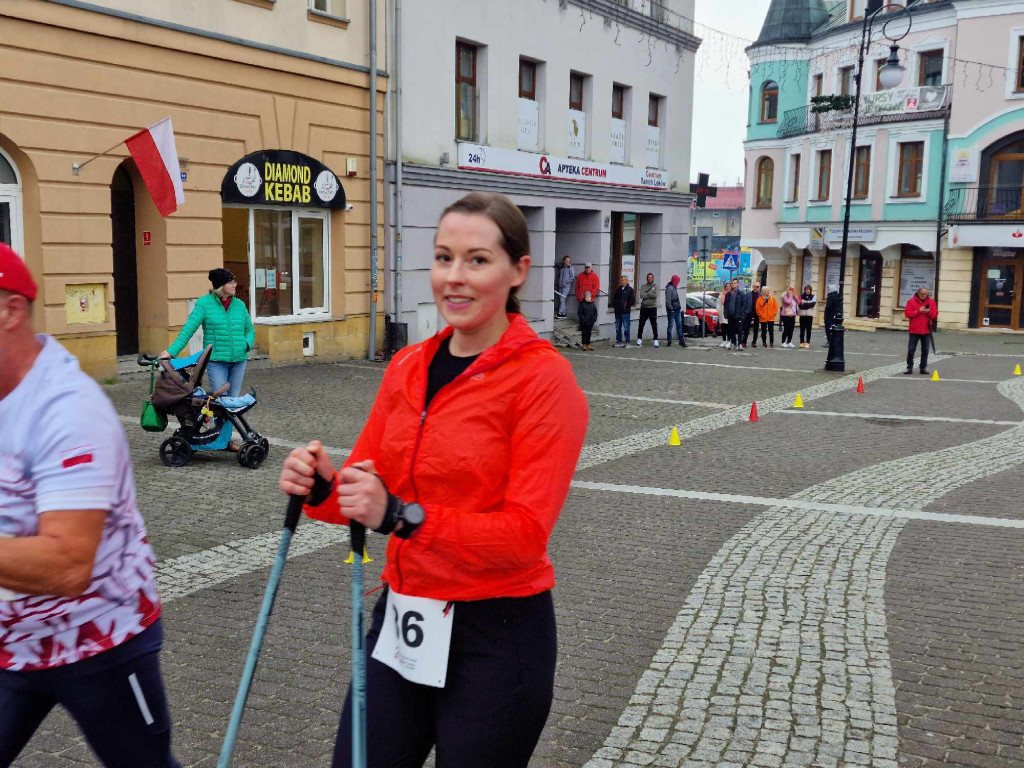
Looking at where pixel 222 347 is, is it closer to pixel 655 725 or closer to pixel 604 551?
pixel 604 551

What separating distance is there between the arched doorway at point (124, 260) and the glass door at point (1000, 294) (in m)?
33.2

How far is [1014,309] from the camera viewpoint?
3831cm

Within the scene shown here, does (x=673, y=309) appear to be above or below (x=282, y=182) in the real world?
below

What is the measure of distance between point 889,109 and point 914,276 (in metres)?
6.74

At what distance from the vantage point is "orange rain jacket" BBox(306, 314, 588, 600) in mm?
2270

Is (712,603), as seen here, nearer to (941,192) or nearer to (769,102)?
(941,192)

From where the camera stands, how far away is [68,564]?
7.27 ft

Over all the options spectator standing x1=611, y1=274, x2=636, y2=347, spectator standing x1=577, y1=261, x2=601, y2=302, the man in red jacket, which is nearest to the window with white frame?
spectator standing x1=577, y1=261, x2=601, y2=302

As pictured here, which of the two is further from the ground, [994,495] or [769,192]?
[769,192]

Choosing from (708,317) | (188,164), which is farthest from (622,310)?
(188,164)

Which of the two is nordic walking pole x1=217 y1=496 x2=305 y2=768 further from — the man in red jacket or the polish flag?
the man in red jacket

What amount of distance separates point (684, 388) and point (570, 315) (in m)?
9.55

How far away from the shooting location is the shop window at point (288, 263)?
17.4 m

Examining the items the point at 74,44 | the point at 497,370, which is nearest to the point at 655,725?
the point at 497,370
